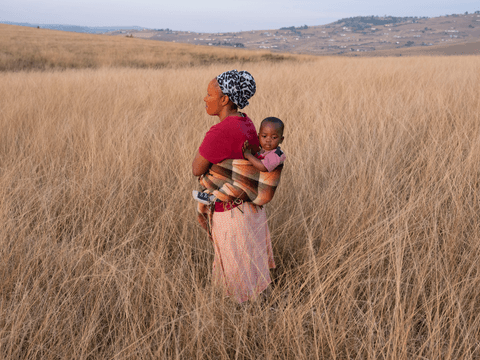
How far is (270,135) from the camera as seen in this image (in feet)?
3.44

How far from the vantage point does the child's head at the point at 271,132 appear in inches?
40.9

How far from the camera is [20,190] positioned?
2.05m

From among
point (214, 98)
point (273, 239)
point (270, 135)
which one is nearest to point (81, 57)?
point (273, 239)

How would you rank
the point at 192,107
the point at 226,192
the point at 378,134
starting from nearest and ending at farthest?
the point at 226,192, the point at 378,134, the point at 192,107

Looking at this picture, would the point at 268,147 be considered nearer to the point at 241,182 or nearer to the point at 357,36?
the point at 241,182

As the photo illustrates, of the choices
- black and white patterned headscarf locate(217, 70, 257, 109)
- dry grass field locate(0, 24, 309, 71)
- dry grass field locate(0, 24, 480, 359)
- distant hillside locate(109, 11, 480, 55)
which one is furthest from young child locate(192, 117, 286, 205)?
distant hillside locate(109, 11, 480, 55)

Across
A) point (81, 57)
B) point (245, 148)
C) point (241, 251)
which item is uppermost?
point (81, 57)

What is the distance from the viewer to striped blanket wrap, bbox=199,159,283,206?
1.16m

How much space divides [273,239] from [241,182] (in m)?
0.66

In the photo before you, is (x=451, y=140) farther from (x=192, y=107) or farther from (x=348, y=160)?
(x=192, y=107)

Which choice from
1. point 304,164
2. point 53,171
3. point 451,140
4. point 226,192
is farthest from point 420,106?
point 53,171

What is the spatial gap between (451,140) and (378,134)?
0.54 metres

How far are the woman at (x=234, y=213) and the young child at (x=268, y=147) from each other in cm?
8

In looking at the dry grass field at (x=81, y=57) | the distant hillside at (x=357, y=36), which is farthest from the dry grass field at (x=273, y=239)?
the distant hillside at (x=357, y=36)
